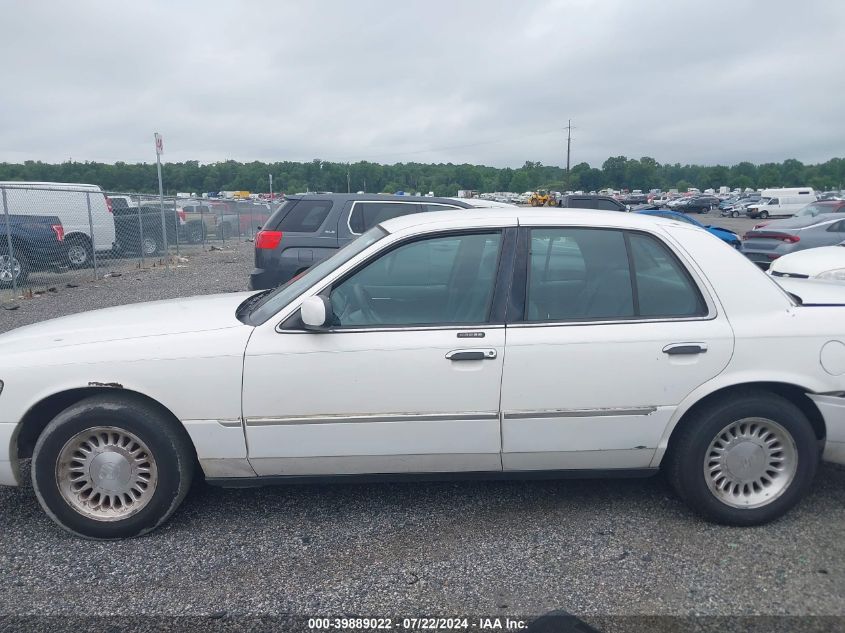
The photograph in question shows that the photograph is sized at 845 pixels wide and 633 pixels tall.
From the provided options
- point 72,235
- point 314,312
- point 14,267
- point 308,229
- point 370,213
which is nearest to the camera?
point 314,312

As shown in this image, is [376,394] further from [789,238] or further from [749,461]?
[789,238]

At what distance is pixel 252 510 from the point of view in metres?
3.97

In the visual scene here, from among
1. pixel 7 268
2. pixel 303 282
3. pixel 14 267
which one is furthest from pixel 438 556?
pixel 7 268

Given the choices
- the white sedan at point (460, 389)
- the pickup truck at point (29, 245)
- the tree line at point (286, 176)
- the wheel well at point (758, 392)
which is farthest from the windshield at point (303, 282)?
the tree line at point (286, 176)

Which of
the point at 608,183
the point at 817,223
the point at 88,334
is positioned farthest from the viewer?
the point at 608,183

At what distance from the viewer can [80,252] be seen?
1549cm

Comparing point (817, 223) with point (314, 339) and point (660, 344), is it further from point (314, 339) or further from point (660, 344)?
point (314, 339)

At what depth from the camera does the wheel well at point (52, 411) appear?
362 cm

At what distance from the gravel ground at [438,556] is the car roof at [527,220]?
1526 mm

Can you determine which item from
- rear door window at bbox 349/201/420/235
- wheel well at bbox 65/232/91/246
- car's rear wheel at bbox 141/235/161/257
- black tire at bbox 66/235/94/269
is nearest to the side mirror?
rear door window at bbox 349/201/420/235

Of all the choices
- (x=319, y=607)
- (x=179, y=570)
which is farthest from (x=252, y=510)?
(x=319, y=607)

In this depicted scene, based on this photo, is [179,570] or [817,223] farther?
[817,223]

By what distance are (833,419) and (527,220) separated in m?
1.85

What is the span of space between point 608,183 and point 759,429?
8208cm
